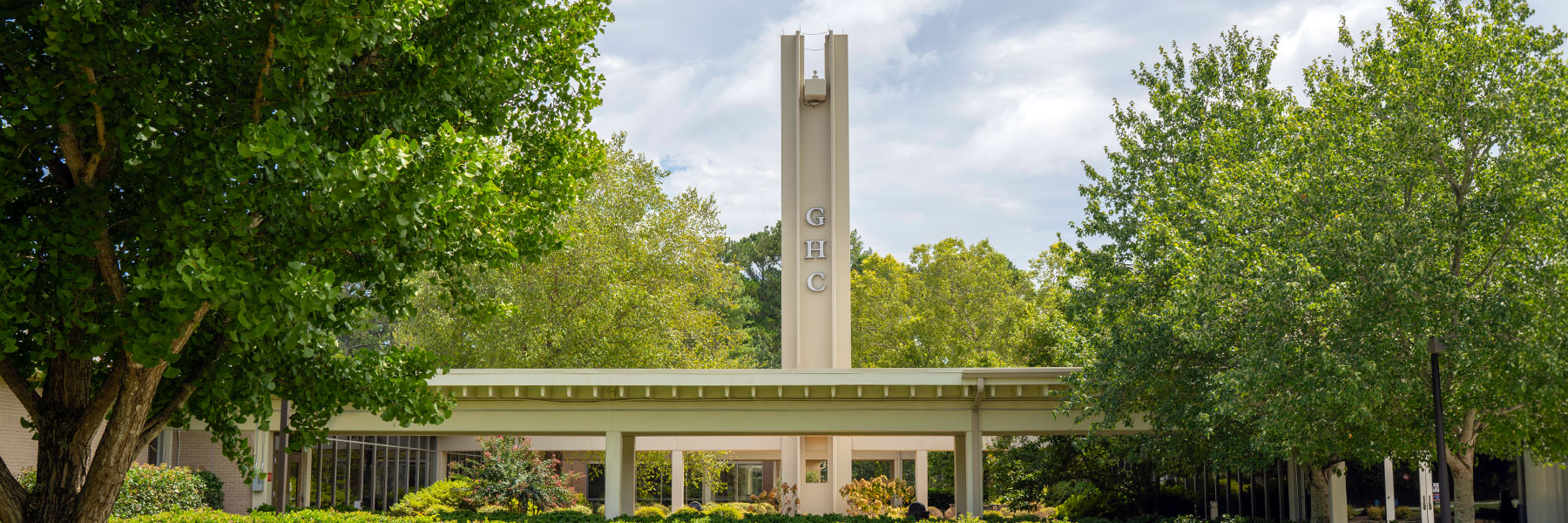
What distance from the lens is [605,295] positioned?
2938 centimetres

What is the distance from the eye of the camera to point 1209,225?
53.4 feet

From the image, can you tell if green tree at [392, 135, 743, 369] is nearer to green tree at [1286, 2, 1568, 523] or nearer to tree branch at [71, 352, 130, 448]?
green tree at [1286, 2, 1568, 523]

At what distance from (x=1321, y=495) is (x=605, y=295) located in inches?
685

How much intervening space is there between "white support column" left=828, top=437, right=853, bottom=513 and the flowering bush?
22.5 ft

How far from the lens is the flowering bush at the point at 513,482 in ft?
90.2

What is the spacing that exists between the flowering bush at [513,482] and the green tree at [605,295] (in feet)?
7.96

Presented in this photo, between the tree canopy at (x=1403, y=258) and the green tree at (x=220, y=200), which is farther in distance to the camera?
the tree canopy at (x=1403, y=258)

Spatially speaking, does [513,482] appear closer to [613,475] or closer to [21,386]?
[613,475]

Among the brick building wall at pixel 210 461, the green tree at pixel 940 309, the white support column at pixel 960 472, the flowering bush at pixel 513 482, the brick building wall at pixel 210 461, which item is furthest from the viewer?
the green tree at pixel 940 309

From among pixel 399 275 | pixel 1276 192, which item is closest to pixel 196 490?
pixel 399 275

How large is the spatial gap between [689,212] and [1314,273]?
2244 cm

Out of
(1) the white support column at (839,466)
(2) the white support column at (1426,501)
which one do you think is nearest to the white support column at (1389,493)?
(2) the white support column at (1426,501)

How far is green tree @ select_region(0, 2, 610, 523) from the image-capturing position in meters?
7.04

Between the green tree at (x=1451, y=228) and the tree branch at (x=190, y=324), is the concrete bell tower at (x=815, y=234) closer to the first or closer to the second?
the green tree at (x=1451, y=228)
